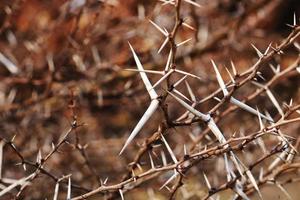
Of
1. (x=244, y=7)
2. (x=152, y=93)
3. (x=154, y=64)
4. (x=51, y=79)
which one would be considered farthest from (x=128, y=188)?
(x=244, y=7)

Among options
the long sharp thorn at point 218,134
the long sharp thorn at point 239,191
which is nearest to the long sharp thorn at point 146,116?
the long sharp thorn at point 218,134

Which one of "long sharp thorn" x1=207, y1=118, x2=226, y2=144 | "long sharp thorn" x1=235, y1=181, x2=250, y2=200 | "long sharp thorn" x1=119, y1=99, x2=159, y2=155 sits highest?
"long sharp thorn" x1=119, y1=99, x2=159, y2=155

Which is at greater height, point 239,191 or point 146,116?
point 146,116

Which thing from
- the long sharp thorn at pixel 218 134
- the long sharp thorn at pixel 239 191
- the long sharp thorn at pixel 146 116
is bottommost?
the long sharp thorn at pixel 239 191

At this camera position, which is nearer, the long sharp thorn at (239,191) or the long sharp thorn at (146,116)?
the long sharp thorn at (146,116)

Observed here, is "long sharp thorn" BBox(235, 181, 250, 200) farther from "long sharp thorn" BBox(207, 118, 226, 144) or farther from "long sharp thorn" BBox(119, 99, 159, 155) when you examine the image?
"long sharp thorn" BBox(119, 99, 159, 155)

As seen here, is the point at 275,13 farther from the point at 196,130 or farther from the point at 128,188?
the point at 128,188

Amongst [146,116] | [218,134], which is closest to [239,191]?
[218,134]

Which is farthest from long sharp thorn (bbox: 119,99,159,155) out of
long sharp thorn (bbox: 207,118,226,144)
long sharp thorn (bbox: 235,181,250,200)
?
long sharp thorn (bbox: 235,181,250,200)

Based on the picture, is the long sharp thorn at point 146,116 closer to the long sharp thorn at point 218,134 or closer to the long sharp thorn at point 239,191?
the long sharp thorn at point 218,134

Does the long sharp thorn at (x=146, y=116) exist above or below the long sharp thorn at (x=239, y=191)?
above

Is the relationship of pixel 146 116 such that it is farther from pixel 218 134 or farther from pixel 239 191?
pixel 239 191

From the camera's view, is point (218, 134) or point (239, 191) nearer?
point (218, 134)
